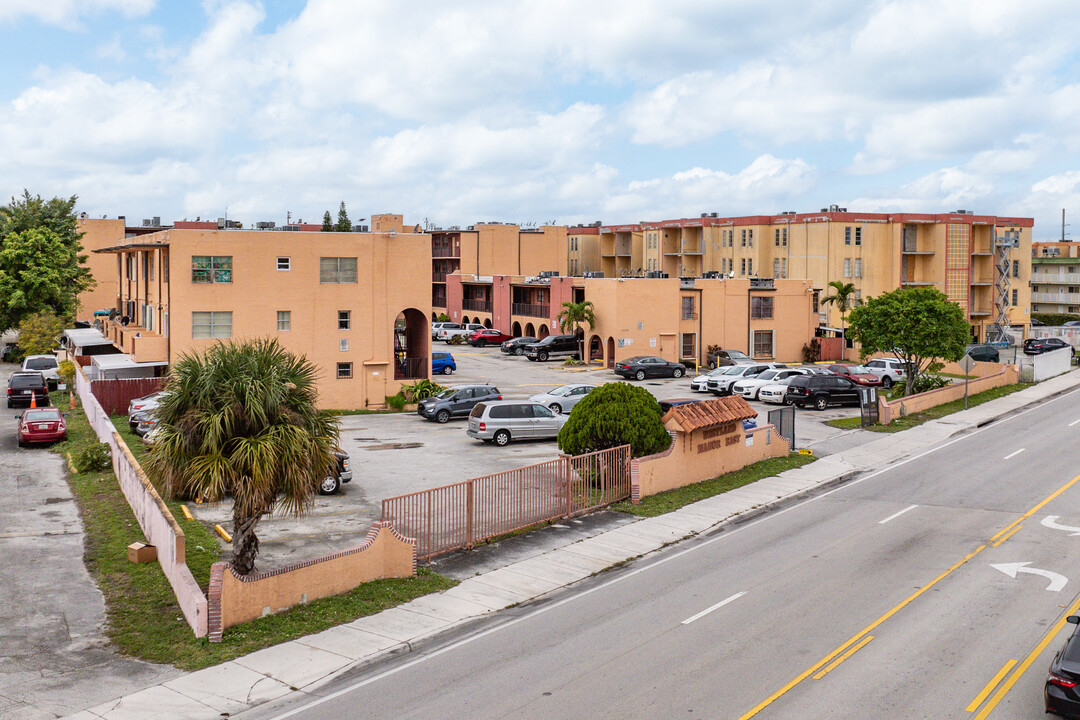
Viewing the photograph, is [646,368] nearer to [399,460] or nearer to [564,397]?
[564,397]

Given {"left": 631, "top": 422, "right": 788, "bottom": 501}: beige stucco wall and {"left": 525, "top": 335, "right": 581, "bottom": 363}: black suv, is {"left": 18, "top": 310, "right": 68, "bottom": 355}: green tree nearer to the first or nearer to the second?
{"left": 525, "top": 335, "right": 581, "bottom": 363}: black suv

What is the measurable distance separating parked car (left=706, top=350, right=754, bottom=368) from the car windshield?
1499 inches

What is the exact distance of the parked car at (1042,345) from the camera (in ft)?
230

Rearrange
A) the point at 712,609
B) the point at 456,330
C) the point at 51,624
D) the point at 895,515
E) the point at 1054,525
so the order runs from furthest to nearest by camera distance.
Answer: the point at 456,330 → the point at 895,515 → the point at 1054,525 → the point at 712,609 → the point at 51,624

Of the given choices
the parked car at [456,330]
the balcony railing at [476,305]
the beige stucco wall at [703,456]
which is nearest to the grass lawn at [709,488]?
the beige stucco wall at [703,456]

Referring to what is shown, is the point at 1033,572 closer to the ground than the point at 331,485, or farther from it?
closer to the ground

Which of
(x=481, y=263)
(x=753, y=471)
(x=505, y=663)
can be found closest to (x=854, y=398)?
(x=753, y=471)

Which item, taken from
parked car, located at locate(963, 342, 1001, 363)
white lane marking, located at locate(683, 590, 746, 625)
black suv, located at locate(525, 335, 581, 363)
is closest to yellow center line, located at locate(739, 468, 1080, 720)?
white lane marking, located at locate(683, 590, 746, 625)

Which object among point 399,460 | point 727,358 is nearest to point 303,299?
point 399,460

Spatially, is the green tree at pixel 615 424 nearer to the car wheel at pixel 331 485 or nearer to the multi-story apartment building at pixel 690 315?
the car wheel at pixel 331 485

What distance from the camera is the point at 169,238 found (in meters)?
40.4

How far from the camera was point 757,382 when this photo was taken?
4625 centimetres

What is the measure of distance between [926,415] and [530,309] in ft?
126

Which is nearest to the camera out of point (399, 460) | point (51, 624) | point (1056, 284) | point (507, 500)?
point (51, 624)
